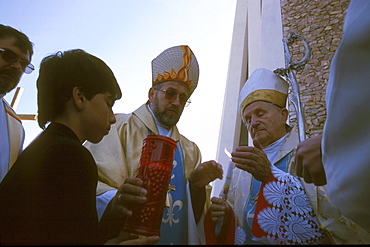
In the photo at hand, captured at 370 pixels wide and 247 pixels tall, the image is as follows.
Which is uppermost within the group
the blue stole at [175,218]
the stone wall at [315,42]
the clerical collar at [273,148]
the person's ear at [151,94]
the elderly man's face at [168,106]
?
the stone wall at [315,42]

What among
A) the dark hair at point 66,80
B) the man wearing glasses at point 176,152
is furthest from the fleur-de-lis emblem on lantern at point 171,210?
the dark hair at point 66,80

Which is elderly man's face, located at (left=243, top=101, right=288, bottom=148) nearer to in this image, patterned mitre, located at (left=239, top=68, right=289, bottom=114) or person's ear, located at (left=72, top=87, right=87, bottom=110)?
patterned mitre, located at (left=239, top=68, right=289, bottom=114)

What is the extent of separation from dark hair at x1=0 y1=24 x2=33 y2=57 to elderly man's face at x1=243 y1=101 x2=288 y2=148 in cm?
198

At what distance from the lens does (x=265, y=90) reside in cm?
289

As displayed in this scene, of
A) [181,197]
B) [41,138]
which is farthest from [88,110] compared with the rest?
[181,197]

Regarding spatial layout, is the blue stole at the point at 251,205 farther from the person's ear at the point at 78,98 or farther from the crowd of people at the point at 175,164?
the person's ear at the point at 78,98

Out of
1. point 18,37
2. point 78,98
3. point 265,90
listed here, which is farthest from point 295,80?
point 18,37

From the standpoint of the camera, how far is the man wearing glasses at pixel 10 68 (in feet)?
6.65

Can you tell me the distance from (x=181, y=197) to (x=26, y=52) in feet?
5.23

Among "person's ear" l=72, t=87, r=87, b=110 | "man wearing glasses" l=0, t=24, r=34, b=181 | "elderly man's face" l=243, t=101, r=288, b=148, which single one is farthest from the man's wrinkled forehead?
"person's ear" l=72, t=87, r=87, b=110

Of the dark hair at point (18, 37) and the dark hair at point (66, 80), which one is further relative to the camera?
the dark hair at point (18, 37)

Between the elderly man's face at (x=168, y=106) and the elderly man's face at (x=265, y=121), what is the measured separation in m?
0.68

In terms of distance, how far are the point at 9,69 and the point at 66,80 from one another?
1.07 metres

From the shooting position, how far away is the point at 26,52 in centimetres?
214
